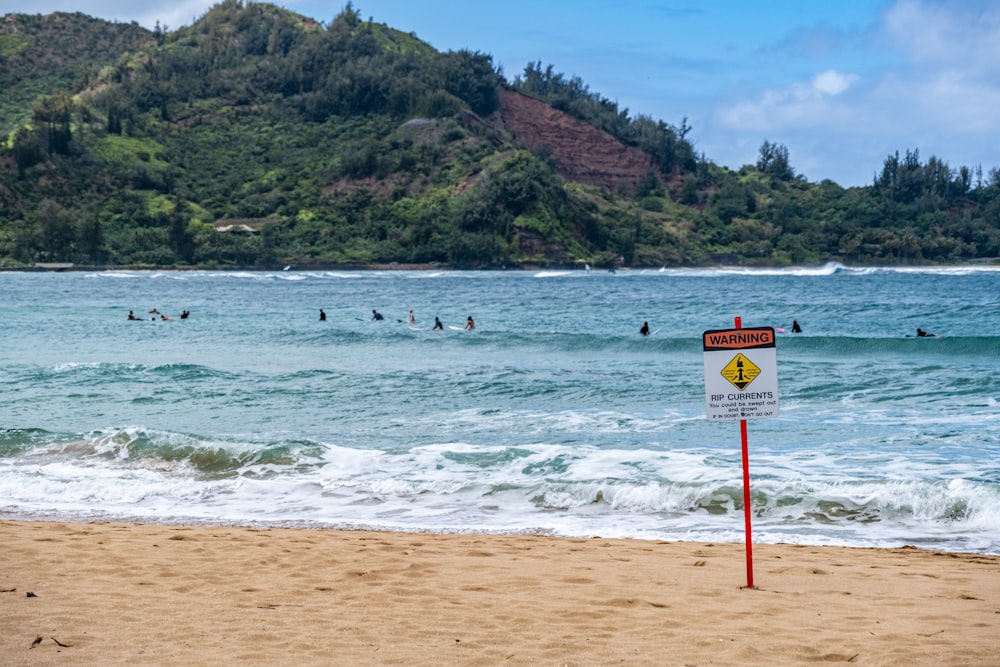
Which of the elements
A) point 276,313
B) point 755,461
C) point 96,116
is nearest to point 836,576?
point 755,461

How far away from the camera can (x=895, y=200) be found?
146125 mm

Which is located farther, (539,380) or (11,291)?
(11,291)

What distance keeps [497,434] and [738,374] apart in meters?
8.50

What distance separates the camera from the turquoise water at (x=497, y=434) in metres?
10.9

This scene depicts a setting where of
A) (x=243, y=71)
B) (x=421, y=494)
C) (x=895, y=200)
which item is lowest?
(x=421, y=494)

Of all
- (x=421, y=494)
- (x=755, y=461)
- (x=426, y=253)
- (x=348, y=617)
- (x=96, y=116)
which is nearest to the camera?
(x=348, y=617)

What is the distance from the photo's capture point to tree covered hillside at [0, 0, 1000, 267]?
354ft

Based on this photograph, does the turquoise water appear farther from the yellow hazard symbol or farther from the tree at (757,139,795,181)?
the tree at (757,139,795,181)

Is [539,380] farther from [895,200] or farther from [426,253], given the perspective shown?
[895,200]

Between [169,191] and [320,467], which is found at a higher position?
[169,191]

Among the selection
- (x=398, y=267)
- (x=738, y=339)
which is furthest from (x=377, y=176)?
(x=738, y=339)

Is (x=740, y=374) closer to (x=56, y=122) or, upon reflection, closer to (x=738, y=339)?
(x=738, y=339)

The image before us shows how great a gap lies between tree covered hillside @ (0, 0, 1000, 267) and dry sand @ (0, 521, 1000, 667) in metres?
96.0

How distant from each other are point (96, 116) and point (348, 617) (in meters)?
138
